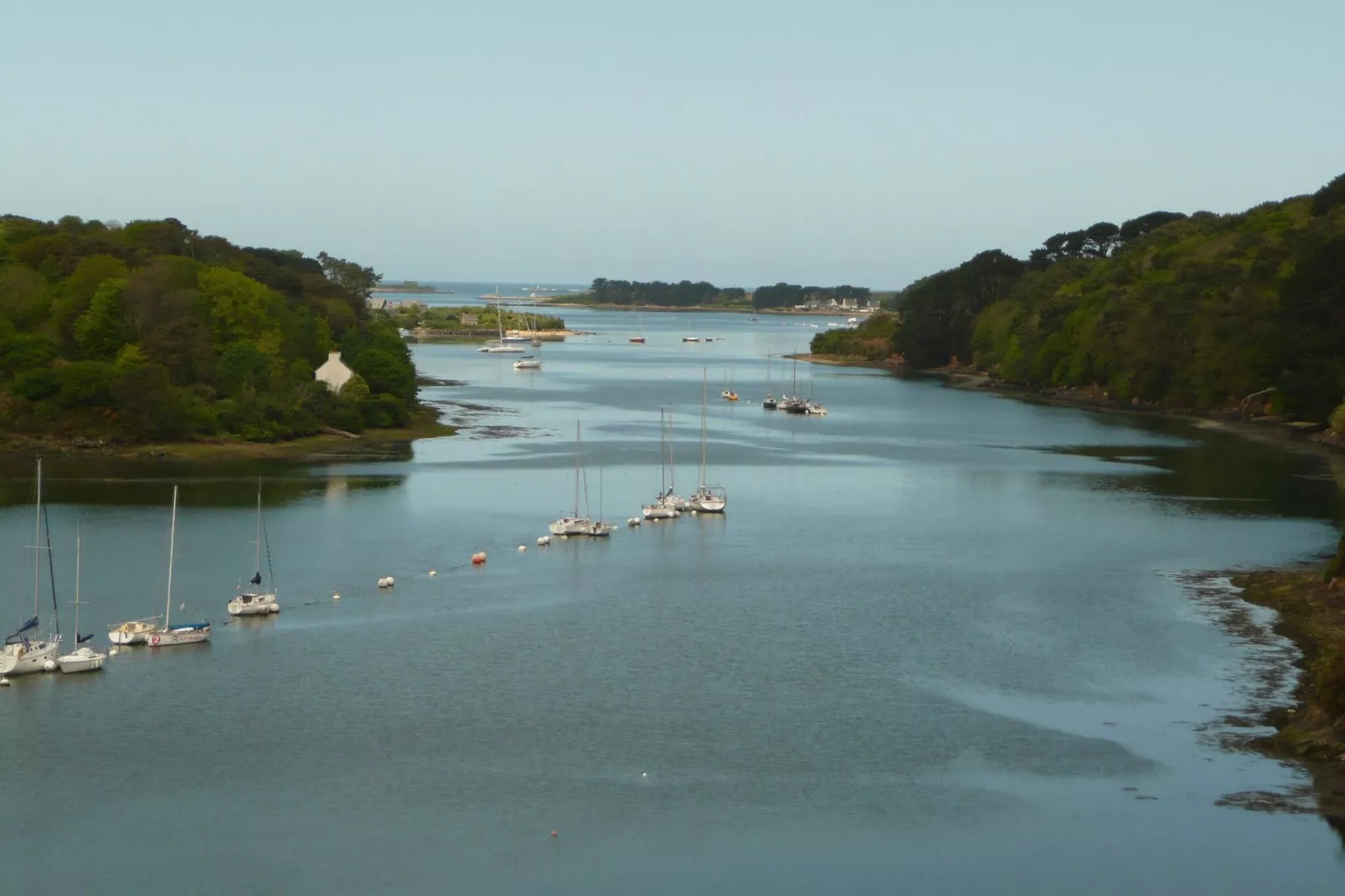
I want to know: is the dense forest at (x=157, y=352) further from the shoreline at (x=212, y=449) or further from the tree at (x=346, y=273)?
the tree at (x=346, y=273)

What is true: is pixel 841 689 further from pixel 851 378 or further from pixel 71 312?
pixel 851 378

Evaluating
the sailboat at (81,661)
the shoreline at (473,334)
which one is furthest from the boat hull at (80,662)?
the shoreline at (473,334)

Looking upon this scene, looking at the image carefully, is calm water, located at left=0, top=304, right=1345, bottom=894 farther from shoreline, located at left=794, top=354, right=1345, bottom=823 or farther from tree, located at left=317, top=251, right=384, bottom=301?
tree, located at left=317, top=251, right=384, bottom=301

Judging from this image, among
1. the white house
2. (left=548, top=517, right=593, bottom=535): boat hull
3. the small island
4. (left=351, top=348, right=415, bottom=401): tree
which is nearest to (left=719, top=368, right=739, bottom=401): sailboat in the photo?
the small island

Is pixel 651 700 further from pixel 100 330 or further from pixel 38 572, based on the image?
pixel 100 330

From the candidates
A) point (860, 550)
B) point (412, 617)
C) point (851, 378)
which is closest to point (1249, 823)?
point (412, 617)

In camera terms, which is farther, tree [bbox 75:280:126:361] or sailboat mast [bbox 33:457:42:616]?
tree [bbox 75:280:126:361]

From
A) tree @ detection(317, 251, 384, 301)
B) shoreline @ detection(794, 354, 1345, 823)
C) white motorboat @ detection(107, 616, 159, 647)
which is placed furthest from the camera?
tree @ detection(317, 251, 384, 301)
